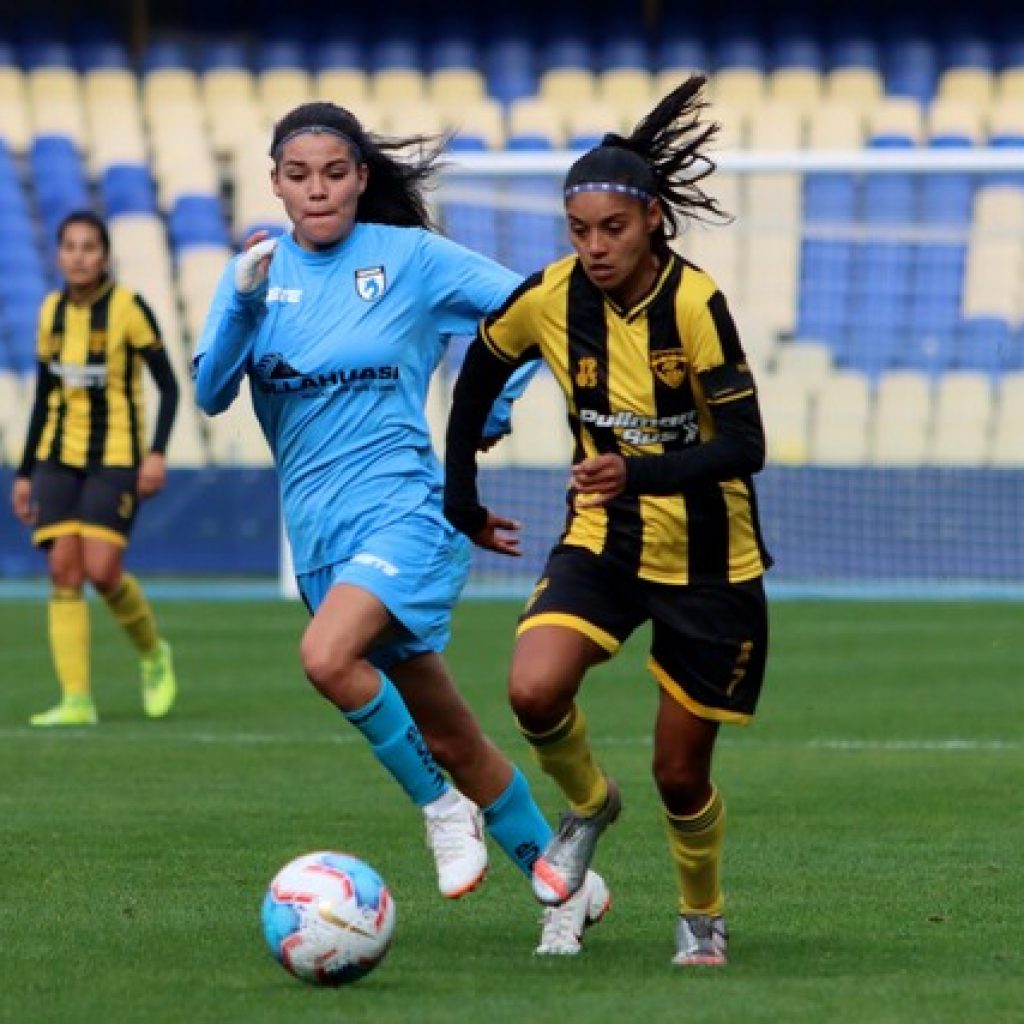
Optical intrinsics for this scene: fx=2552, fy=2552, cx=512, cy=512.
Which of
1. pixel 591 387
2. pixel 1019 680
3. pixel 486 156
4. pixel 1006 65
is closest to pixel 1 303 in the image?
pixel 486 156

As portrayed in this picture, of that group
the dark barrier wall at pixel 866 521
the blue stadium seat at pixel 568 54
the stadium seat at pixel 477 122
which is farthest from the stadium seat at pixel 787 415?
the blue stadium seat at pixel 568 54

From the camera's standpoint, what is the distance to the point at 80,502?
11883 mm

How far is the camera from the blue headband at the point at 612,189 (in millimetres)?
5754

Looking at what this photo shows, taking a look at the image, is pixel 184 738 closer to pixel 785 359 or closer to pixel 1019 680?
pixel 1019 680

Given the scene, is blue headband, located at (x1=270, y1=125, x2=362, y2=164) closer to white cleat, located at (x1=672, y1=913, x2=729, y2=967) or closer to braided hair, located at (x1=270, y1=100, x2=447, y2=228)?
braided hair, located at (x1=270, y1=100, x2=447, y2=228)

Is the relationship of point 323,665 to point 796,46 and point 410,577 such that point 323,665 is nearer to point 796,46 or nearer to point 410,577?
point 410,577

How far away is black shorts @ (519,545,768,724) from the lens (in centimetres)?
588

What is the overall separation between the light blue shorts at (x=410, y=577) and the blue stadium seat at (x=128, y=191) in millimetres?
19433

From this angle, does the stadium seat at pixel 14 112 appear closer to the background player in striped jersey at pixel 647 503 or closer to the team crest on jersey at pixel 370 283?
the team crest on jersey at pixel 370 283

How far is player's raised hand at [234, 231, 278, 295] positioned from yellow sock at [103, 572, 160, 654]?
5802 millimetres

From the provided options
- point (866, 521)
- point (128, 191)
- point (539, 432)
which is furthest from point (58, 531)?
point (128, 191)

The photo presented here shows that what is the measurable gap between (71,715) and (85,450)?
124 cm

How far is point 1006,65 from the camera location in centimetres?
2803

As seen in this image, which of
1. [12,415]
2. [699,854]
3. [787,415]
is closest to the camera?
[699,854]
